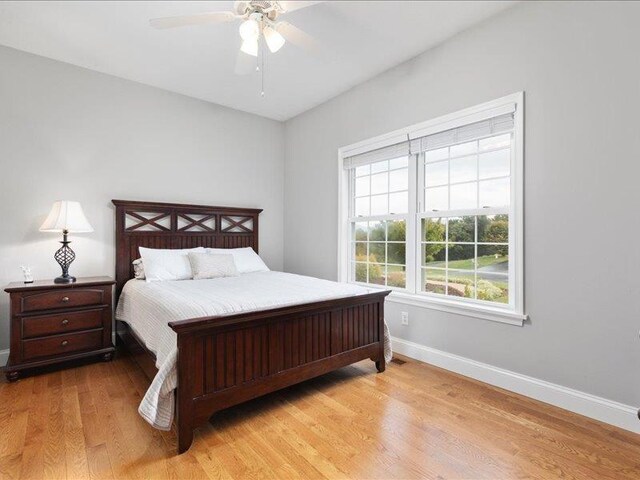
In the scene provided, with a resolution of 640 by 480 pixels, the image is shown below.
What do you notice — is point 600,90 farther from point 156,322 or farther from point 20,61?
point 20,61

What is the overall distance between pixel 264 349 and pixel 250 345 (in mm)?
110

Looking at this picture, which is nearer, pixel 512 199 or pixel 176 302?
pixel 176 302

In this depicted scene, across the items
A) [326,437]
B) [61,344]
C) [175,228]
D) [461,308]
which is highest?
[175,228]

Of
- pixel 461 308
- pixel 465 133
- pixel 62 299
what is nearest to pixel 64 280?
pixel 62 299

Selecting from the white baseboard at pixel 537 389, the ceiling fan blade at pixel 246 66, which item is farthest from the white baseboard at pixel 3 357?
the white baseboard at pixel 537 389

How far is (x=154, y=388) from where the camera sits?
1.79m

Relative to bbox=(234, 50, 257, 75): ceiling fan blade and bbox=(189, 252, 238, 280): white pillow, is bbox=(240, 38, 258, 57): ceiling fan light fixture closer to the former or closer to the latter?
bbox=(234, 50, 257, 75): ceiling fan blade

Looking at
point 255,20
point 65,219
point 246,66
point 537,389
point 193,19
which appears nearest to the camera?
point 193,19

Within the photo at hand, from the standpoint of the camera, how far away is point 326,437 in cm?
190

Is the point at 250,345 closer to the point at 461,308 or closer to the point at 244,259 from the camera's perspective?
the point at 461,308

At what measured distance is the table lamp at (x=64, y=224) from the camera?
113 inches

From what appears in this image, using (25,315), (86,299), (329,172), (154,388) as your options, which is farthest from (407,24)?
(25,315)

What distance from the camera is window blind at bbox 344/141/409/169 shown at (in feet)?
10.8

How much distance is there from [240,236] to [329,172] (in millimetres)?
1417
